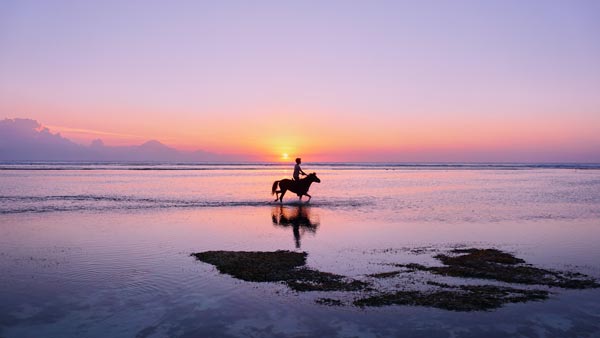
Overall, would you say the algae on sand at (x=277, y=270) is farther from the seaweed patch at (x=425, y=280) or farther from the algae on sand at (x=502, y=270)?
the algae on sand at (x=502, y=270)

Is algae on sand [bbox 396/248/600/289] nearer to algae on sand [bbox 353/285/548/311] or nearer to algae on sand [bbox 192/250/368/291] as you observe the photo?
algae on sand [bbox 353/285/548/311]

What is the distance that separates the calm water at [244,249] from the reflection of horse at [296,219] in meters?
0.09

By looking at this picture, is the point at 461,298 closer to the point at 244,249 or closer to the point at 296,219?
the point at 244,249

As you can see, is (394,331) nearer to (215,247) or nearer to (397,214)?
(215,247)

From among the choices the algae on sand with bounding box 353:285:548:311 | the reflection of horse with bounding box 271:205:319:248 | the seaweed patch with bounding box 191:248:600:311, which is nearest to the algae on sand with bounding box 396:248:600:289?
the seaweed patch with bounding box 191:248:600:311

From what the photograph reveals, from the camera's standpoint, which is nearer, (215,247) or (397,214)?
(215,247)

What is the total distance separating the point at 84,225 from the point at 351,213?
12.7 m

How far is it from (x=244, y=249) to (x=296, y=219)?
22.5 ft

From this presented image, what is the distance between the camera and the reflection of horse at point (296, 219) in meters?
17.7

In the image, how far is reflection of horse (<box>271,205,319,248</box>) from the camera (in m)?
17.7

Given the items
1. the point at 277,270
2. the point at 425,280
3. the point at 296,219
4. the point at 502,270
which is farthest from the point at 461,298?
the point at 296,219

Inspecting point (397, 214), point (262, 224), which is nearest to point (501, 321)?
point (262, 224)

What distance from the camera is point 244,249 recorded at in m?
14.1

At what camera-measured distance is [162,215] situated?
2162cm
